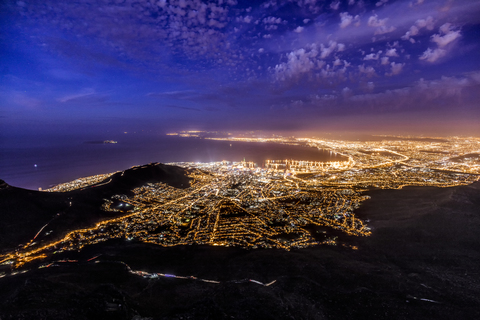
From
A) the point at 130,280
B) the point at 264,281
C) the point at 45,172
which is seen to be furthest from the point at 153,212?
the point at 45,172

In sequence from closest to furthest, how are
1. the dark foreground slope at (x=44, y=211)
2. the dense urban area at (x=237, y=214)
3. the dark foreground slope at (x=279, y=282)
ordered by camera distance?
the dark foreground slope at (x=279, y=282), the dark foreground slope at (x=44, y=211), the dense urban area at (x=237, y=214)

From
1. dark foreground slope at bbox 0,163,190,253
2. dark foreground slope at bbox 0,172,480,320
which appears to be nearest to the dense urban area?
dark foreground slope at bbox 0,163,190,253

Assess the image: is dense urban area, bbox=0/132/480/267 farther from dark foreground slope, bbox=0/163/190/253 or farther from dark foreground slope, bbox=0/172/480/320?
dark foreground slope, bbox=0/172/480/320

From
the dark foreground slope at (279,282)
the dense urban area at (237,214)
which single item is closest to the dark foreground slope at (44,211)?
the dense urban area at (237,214)

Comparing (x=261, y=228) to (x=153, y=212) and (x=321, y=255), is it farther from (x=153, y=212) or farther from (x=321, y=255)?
(x=153, y=212)

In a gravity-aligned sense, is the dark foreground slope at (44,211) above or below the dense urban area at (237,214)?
above

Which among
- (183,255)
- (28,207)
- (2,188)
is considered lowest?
(183,255)

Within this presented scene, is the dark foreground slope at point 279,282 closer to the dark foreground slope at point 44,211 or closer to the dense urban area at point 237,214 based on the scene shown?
the dense urban area at point 237,214

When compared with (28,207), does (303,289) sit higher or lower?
lower

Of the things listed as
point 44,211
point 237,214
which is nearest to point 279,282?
point 237,214
